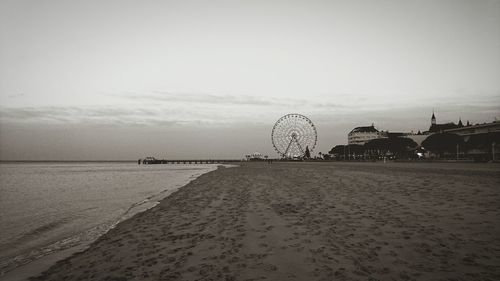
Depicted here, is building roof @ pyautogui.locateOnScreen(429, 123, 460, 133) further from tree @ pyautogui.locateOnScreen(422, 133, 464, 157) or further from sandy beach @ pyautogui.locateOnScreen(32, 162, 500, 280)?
sandy beach @ pyautogui.locateOnScreen(32, 162, 500, 280)

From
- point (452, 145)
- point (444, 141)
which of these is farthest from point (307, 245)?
point (452, 145)

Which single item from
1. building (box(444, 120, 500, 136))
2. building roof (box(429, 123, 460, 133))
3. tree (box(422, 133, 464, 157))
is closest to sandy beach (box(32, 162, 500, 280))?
tree (box(422, 133, 464, 157))

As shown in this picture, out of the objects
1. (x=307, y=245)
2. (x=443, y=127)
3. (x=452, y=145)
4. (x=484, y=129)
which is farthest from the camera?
(x=443, y=127)

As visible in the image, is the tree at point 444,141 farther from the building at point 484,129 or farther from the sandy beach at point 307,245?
the sandy beach at point 307,245

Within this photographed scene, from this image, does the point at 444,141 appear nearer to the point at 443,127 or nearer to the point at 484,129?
the point at 484,129

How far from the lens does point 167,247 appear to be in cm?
780

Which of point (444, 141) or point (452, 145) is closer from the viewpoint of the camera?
point (452, 145)

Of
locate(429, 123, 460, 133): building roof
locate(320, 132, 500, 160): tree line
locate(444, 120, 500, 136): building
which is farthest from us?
locate(429, 123, 460, 133): building roof

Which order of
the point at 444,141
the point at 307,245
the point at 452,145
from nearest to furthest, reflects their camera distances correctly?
1. the point at 307,245
2. the point at 452,145
3. the point at 444,141

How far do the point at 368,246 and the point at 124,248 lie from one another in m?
5.71

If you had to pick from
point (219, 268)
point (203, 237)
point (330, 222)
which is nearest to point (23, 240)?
point (203, 237)

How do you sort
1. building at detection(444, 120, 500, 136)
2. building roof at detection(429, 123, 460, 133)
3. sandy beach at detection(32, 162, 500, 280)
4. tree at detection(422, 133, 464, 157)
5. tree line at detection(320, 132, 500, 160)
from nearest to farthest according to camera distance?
sandy beach at detection(32, 162, 500, 280) < tree line at detection(320, 132, 500, 160) < tree at detection(422, 133, 464, 157) < building at detection(444, 120, 500, 136) < building roof at detection(429, 123, 460, 133)

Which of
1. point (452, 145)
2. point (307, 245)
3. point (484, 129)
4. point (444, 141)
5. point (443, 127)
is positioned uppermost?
point (443, 127)

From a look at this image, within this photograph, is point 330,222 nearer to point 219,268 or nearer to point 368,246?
point 368,246
